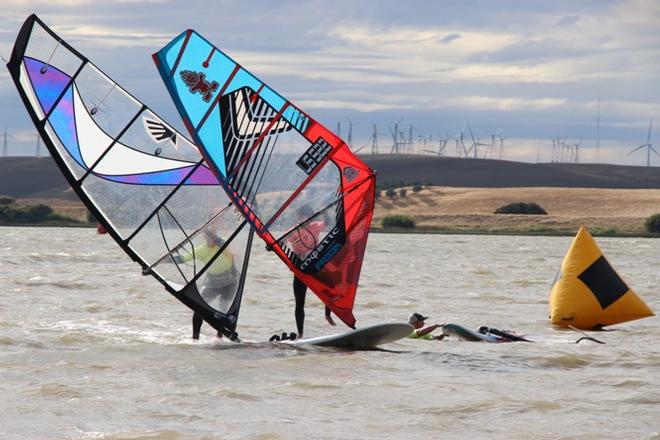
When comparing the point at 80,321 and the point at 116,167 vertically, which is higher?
the point at 116,167

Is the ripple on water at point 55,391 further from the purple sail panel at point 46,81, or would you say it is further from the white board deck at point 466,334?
the white board deck at point 466,334

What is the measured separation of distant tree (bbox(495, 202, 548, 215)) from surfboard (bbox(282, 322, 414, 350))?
7447 cm

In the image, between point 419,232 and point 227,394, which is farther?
point 419,232

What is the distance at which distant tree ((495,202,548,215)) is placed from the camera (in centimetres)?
8744

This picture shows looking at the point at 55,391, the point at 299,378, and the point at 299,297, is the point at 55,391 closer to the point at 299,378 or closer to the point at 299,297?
the point at 299,378

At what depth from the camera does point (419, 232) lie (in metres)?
76.9

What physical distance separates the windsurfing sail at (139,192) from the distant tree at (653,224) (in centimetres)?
6843

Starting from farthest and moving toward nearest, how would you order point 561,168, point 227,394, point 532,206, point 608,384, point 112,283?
point 561,168, point 532,206, point 112,283, point 608,384, point 227,394

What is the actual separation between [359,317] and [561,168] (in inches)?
5545

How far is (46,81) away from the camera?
13.2m

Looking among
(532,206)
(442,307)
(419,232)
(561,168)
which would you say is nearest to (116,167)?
(442,307)

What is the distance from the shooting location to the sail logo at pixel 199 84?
13148 millimetres

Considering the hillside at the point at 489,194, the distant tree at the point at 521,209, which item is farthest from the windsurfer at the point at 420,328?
the distant tree at the point at 521,209

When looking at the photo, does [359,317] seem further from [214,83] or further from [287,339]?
[214,83]
